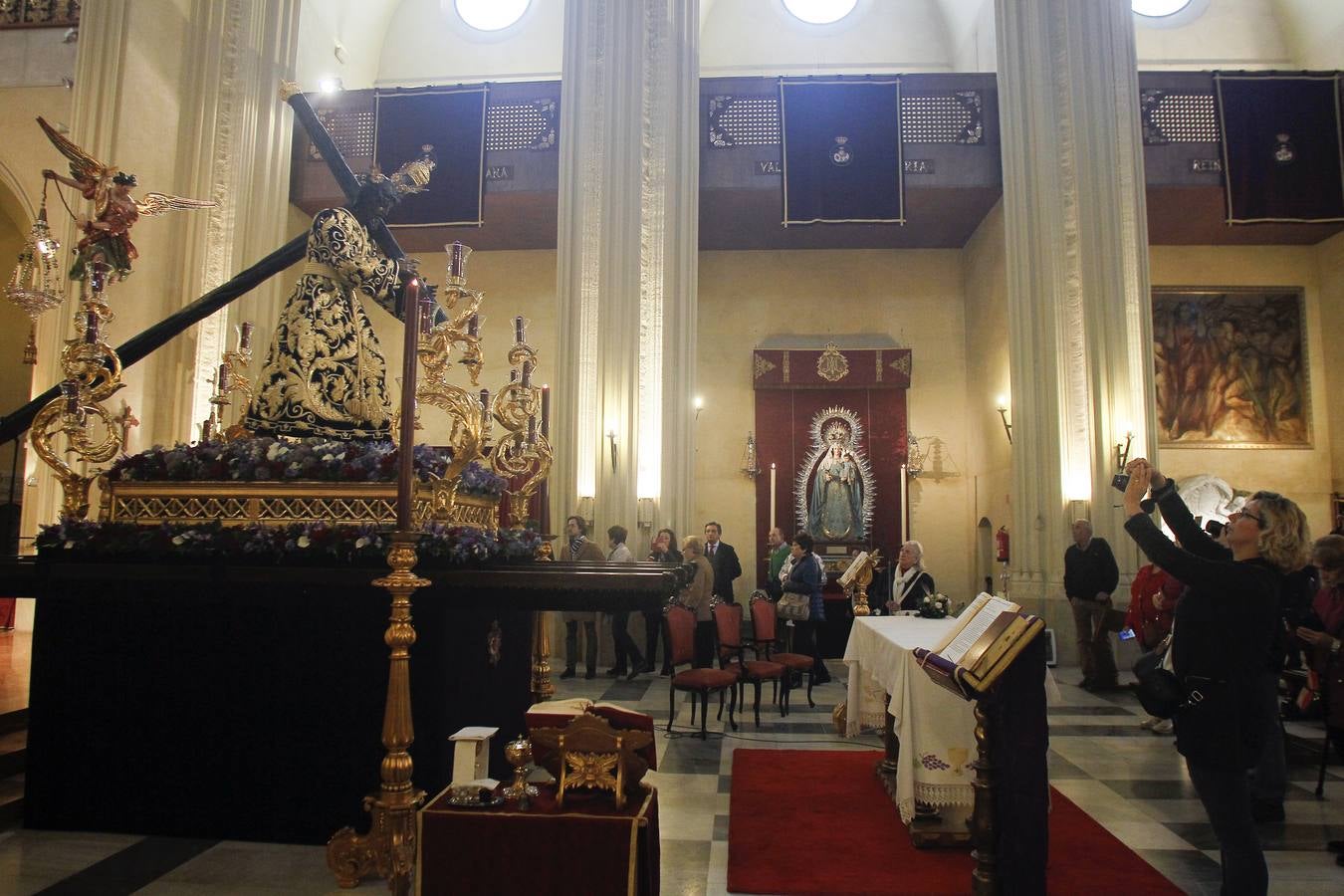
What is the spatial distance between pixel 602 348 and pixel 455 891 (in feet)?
26.9

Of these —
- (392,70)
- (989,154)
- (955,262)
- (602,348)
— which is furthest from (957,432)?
(392,70)

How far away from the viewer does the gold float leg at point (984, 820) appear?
3309mm

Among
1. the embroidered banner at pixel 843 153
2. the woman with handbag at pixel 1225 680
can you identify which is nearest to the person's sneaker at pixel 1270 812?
the woman with handbag at pixel 1225 680

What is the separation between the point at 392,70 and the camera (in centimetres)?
1547

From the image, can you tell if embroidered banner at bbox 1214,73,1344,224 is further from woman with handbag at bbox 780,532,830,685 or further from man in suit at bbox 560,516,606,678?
man in suit at bbox 560,516,606,678

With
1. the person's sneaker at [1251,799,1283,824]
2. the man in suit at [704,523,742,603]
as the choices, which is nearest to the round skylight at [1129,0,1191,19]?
the man in suit at [704,523,742,603]

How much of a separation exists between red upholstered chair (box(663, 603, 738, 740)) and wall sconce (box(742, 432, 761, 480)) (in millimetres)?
7504

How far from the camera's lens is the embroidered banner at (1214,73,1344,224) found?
11438 mm

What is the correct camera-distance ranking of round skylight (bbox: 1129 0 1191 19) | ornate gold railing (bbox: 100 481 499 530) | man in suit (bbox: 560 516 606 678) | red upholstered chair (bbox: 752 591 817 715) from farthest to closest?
round skylight (bbox: 1129 0 1191 19), man in suit (bbox: 560 516 606 678), red upholstered chair (bbox: 752 591 817 715), ornate gold railing (bbox: 100 481 499 530)

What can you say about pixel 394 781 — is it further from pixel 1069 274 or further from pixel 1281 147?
pixel 1281 147

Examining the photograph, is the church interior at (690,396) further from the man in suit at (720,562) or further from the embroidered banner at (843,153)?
the man in suit at (720,562)

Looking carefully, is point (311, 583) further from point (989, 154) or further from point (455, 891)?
point (989, 154)

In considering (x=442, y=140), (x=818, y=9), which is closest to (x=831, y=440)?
(x=442, y=140)

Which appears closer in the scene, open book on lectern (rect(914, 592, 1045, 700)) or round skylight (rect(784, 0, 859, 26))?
open book on lectern (rect(914, 592, 1045, 700))
